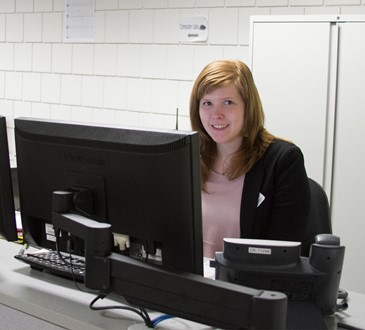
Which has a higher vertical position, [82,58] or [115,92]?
[82,58]

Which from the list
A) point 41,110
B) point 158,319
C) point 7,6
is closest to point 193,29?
point 41,110

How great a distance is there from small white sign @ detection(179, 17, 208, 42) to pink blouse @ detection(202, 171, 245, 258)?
5.82ft

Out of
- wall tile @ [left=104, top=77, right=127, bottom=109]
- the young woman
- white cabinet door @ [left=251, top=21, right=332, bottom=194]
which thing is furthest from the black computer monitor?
wall tile @ [left=104, top=77, right=127, bottom=109]

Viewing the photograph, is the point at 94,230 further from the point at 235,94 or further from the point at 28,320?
the point at 235,94

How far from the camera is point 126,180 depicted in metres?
1.35

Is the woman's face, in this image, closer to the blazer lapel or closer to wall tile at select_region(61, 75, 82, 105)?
the blazer lapel

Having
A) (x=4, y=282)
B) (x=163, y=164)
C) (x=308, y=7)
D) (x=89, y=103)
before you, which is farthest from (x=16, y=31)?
(x=163, y=164)

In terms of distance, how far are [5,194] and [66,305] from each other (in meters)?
0.40

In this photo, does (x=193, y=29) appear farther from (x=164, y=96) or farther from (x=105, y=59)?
(x=105, y=59)

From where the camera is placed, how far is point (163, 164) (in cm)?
128

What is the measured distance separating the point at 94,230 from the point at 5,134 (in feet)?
1.82

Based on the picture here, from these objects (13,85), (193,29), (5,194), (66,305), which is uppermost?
(193,29)

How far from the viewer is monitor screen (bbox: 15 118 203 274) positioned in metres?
1.27

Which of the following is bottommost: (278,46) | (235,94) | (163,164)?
(163,164)
